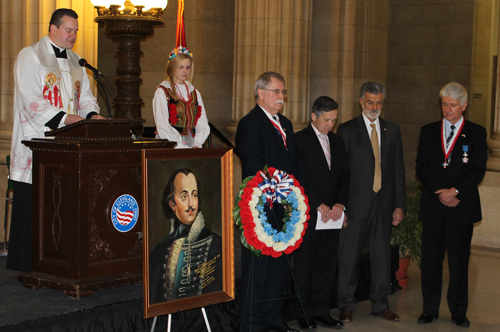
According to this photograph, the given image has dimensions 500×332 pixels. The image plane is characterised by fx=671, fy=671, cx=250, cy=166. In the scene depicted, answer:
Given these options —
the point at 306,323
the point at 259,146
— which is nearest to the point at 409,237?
the point at 306,323

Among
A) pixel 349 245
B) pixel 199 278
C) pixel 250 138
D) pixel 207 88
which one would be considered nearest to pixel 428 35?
pixel 207 88

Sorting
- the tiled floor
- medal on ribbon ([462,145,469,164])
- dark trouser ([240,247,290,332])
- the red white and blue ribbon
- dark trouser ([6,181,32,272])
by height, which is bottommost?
the tiled floor

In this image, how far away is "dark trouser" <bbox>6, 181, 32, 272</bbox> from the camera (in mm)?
Result: 4543

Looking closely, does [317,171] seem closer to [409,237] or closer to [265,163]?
[265,163]

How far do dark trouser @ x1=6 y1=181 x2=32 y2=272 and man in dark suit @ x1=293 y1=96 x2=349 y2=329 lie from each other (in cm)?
190

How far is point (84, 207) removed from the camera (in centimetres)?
403

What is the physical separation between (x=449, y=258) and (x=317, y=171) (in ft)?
4.23

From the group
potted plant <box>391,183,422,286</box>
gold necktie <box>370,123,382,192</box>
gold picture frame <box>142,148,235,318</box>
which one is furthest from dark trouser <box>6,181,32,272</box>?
potted plant <box>391,183,422,286</box>

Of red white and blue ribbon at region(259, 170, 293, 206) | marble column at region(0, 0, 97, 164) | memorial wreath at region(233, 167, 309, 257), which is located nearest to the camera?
memorial wreath at region(233, 167, 309, 257)

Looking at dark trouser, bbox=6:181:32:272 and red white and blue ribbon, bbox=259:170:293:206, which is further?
dark trouser, bbox=6:181:32:272

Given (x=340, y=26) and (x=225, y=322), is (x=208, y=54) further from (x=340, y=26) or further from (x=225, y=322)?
(x=225, y=322)

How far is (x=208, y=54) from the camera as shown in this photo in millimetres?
9453

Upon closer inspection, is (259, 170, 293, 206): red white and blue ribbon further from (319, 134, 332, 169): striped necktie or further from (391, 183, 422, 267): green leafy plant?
(391, 183, 422, 267): green leafy plant

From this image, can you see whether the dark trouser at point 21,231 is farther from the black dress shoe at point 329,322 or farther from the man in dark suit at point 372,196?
the man in dark suit at point 372,196
